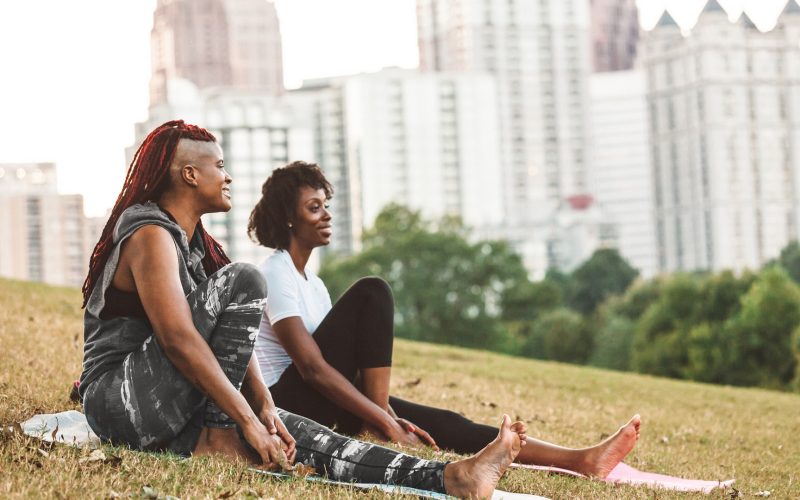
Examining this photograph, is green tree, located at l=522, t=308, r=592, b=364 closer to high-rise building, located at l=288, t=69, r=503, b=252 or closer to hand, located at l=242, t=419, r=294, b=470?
hand, located at l=242, t=419, r=294, b=470

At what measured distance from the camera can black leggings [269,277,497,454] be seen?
5805 mm

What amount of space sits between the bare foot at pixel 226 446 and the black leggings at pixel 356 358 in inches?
42.7

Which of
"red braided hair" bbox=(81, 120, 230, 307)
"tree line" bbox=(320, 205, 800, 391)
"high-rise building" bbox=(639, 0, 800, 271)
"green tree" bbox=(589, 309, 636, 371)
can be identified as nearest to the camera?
"red braided hair" bbox=(81, 120, 230, 307)

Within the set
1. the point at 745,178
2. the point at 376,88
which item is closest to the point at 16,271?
the point at 376,88

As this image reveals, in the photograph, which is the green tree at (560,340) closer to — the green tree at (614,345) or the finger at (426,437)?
the green tree at (614,345)

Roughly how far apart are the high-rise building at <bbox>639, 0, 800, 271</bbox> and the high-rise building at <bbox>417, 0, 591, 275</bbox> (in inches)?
542

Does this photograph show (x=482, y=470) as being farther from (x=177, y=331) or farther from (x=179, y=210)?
(x=179, y=210)

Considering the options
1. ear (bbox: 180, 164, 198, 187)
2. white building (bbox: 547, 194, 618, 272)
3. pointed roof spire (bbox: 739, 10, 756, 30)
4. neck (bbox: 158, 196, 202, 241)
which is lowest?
neck (bbox: 158, 196, 202, 241)

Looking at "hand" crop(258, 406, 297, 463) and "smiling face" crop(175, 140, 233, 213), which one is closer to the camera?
"hand" crop(258, 406, 297, 463)

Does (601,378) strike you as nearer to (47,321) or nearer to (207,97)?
(47,321)

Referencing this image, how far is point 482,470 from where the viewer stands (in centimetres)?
448

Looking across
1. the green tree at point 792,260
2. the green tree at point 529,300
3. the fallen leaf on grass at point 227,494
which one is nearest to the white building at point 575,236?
the green tree at point 792,260

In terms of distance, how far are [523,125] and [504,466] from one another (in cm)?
15688

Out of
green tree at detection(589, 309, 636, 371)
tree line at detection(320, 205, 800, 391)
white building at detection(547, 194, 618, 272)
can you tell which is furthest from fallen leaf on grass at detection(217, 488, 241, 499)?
white building at detection(547, 194, 618, 272)
